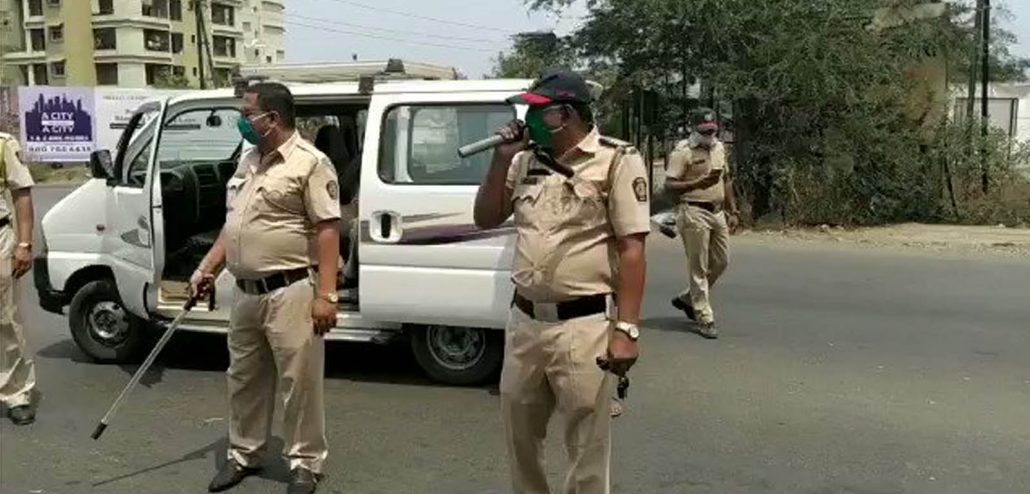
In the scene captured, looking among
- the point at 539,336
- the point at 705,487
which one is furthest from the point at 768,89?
the point at 539,336

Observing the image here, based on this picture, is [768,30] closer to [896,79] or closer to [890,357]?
[896,79]

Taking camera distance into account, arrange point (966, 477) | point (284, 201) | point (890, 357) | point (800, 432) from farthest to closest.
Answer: point (890, 357), point (800, 432), point (966, 477), point (284, 201)

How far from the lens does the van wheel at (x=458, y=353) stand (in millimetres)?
6391

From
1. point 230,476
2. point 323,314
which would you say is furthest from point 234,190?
point 230,476

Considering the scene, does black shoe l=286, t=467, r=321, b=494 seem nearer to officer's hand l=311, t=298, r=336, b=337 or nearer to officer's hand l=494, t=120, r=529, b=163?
officer's hand l=311, t=298, r=336, b=337

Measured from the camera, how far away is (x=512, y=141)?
3.57m

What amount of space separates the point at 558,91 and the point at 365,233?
285 centimetres

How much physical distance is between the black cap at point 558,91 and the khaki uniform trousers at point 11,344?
3.51m

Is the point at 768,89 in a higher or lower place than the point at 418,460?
higher

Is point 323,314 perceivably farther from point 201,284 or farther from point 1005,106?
point 1005,106

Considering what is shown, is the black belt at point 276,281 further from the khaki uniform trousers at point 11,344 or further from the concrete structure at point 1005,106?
the concrete structure at point 1005,106

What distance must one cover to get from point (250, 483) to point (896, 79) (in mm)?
12487

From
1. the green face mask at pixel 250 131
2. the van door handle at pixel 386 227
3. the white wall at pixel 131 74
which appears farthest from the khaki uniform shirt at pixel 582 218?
the white wall at pixel 131 74

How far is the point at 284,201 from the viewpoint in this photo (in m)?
4.56
